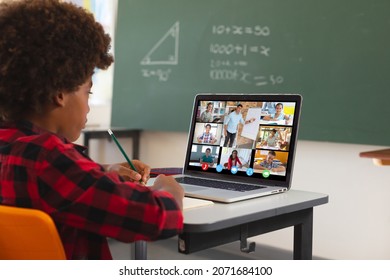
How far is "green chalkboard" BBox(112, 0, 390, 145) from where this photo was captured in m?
2.84

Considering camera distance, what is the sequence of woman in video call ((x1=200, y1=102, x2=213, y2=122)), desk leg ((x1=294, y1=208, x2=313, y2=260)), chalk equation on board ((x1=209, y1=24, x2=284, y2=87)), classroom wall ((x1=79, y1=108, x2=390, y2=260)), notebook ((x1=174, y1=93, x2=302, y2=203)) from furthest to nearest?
chalk equation on board ((x1=209, y1=24, x2=284, y2=87)), classroom wall ((x1=79, y1=108, x2=390, y2=260)), woman in video call ((x1=200, y1=102, x2=213, y2=122)), notebook ((x1=174, y1=93, x2=302, y2=203)), desk leg ((x1=294, y1=208, x2=313, y2=260))

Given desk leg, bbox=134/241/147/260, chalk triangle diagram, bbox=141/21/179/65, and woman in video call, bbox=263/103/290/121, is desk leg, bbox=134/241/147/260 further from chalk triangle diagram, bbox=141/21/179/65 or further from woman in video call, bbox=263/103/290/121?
chalk triangle diagram, bbox=141/21/179/65

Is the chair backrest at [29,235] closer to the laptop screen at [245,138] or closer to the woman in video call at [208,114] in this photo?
the laptop screen at [245,138]

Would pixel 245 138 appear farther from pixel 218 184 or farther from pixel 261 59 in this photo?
pixel 261 59

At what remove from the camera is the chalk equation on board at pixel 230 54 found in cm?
322

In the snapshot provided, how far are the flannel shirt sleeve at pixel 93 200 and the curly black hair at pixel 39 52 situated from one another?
0.46 feet

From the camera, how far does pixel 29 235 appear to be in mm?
1014

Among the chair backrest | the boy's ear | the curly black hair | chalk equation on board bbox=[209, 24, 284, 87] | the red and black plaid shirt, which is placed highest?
chalk equation on board bbox=[209, 24, 284, 87]

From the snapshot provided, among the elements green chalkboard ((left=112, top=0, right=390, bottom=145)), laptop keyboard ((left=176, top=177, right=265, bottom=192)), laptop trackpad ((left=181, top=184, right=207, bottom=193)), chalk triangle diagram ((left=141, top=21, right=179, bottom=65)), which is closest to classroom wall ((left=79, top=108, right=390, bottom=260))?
green chalkboard ((left=112, top=0, right=390, bottom=145))

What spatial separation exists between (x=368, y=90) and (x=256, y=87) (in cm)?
68

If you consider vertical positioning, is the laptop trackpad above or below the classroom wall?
above

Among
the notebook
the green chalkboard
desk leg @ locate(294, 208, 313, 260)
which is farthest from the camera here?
the green chalkboard

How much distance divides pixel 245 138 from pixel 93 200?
838 mm

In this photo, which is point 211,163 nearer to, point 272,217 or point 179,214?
point 272,217
